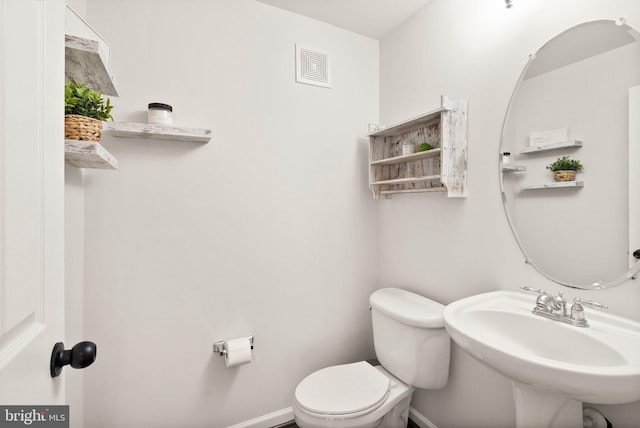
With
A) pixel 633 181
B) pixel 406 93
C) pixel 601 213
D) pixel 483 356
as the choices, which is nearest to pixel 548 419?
pixel 483 356

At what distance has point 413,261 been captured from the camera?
1898 mm

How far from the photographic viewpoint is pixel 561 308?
3.74ft

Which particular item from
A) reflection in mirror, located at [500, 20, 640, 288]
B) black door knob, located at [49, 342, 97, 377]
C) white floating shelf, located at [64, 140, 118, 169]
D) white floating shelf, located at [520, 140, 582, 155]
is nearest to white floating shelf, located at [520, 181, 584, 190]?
reflection in mirror, located at [500, 20, 640, 288]

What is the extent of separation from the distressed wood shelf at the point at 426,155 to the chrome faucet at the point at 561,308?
0.58m

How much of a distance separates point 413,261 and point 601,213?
94 cm

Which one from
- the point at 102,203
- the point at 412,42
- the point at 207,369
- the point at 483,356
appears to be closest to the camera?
the point at 483,356

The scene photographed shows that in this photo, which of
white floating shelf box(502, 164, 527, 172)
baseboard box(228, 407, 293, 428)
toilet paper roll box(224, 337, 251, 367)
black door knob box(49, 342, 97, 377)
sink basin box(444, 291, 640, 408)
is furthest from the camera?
baseboard box(228, 407, 293, 428)

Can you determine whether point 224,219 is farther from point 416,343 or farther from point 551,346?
point 551,346

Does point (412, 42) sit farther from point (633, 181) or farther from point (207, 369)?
point (207, 369)

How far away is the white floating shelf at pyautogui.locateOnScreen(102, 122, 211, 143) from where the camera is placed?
4.61 ft

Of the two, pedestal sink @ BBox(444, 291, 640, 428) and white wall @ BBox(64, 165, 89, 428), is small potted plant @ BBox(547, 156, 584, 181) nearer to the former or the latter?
pedestal sink @ BBox(444, 291, 640, 428)

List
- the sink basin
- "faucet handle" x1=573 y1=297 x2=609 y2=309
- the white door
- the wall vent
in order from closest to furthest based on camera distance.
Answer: the white door, the sink basin, "faucet handle" x1=573 y1=297 x2=609 y2=309, the wall vent

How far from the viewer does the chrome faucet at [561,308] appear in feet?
3.57

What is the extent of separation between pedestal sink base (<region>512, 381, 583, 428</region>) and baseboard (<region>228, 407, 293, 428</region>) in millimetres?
1281
